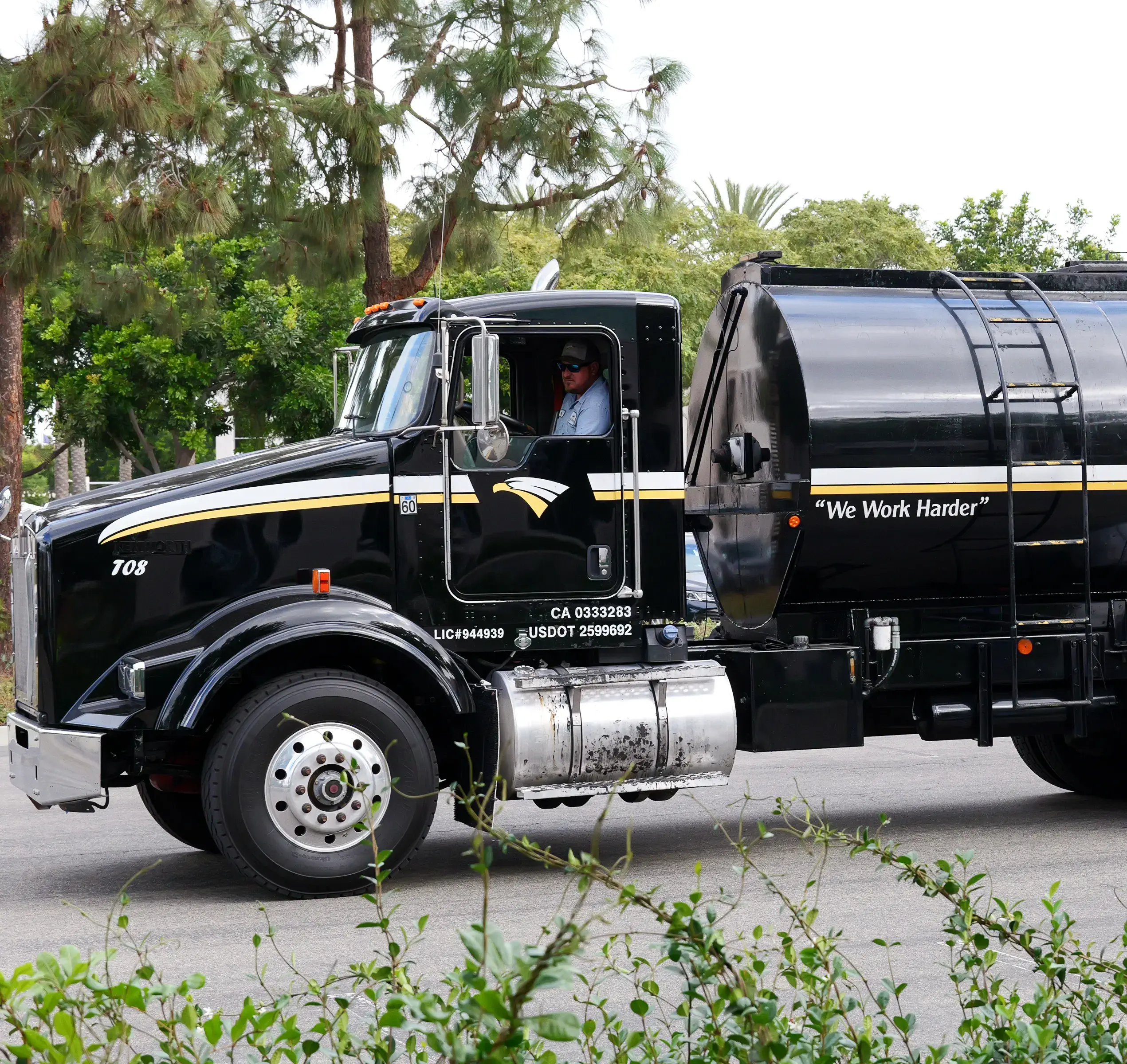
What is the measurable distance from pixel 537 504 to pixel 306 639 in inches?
55.9

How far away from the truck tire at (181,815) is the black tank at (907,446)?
10.1 feet

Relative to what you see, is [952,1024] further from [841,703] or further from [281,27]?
[281,27]

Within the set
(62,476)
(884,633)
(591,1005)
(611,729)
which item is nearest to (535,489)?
(611,729)

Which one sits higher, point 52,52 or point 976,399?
point 52,52

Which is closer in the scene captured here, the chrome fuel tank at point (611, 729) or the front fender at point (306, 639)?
the front fender at point (306, 639)

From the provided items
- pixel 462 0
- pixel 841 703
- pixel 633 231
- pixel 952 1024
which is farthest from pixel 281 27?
pixel 952 1024

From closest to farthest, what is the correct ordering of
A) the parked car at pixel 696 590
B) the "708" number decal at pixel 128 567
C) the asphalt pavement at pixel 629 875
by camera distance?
the asphalt pavement at pixel 629 875 → the "708" number decal at pixel 128 567 → the parked car at pixel 696 590

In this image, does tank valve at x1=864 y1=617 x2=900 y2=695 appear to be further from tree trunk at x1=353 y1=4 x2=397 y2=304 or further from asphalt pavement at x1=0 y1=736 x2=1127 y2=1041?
tree trunk at x1=353 y1=4 x2=397 y2=304

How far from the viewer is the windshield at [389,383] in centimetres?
766

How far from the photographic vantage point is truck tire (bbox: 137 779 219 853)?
315 inches

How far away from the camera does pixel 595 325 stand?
7.80 m

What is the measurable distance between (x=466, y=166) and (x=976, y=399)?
24.2ft

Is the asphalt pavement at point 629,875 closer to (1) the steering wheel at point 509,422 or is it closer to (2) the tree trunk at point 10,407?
(1) the steering wheel at point 509,422

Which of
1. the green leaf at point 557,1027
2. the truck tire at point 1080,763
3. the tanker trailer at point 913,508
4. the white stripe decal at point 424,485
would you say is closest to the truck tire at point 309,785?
the white stripe decal at point 424,485
